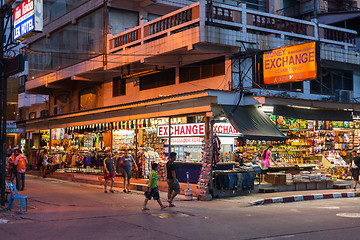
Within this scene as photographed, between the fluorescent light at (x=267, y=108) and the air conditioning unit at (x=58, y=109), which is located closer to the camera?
the fluorescent light at (x=267, y=108)

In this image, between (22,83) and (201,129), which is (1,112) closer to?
(201,129)

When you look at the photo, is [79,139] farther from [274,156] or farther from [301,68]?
[301,68]

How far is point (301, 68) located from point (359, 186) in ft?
26.9

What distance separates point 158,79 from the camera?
24.2 m

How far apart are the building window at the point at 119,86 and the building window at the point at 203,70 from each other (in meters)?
5.71

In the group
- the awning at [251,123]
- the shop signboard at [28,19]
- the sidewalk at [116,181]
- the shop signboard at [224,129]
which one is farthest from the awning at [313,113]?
the shop signboard at [28,19]

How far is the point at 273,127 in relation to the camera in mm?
19141

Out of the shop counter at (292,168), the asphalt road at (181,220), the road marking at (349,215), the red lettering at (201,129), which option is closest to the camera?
the asphalt road at (181,220)

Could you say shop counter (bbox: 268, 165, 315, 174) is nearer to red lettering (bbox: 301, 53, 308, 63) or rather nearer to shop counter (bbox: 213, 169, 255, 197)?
shop counter (bbox: 213, 169, 255, 197)

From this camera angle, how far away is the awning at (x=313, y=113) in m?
19.6

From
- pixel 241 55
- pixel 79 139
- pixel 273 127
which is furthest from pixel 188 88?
pixel 79 139

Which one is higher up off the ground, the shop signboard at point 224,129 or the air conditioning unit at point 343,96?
the air conditioning unit at point 343,96

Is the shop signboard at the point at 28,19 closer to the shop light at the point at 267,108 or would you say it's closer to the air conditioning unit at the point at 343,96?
the shop light at the point at 267,108

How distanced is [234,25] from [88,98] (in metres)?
14.7
